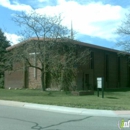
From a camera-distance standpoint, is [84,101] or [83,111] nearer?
[83,111]

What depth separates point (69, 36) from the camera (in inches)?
1243

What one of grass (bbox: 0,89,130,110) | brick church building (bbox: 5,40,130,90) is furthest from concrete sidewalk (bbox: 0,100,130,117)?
brick church building (bbox: 5,40,130,90)

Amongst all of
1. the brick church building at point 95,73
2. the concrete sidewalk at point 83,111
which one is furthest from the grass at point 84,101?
the brick church building at point 95,73

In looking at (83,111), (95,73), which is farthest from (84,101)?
(95,73)

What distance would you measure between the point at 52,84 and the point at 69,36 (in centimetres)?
801

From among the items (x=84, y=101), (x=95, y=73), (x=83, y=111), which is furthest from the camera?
(x=95, y=73)

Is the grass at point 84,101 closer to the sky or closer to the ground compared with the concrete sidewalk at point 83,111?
closer to the sky

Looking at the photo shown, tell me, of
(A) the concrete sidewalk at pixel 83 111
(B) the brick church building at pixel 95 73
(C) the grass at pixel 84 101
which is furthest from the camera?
(B) the brick church building at pixel 95 73

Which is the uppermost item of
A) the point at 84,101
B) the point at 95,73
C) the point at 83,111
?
the point at 95,73

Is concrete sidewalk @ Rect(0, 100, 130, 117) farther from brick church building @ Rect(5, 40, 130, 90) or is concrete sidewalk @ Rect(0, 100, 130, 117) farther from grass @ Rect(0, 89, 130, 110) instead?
brick church building @ Rect(5, 40, 130, 90)

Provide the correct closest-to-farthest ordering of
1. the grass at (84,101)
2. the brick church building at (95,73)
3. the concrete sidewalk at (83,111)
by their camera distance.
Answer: the concrete sidewalk at (83,111)
the grass at (84,101)
the brick church building at (95,73)

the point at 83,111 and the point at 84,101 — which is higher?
the point at 84,101

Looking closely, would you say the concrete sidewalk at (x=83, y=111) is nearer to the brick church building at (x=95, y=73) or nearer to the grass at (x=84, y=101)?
the grass at (x=84, y=101)

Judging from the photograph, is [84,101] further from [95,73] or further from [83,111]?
[95,73]
